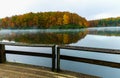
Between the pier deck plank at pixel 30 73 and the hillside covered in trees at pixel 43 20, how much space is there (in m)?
142

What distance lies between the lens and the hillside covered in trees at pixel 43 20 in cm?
15638

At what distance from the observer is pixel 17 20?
525 feet

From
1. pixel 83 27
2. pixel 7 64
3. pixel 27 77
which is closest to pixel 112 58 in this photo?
pixel 7 64

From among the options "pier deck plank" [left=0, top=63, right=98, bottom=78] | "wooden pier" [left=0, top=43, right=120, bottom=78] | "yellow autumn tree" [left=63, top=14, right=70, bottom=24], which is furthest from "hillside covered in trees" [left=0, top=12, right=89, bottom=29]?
"wooden pier" [left=0, top=43, right=120, bottom=78]

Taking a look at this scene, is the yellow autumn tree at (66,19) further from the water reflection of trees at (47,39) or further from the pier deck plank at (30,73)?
the pier deck plank at (30,73)

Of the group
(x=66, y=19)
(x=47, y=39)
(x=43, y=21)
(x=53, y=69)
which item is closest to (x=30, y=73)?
(x=53, y=69)

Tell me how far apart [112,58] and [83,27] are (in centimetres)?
15128

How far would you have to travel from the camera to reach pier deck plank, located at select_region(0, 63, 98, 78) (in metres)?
9.62

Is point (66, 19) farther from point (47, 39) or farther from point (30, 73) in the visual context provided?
point (30, 73)

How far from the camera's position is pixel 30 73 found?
10078mm

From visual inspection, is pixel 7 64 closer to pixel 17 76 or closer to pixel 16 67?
pixel 16 67

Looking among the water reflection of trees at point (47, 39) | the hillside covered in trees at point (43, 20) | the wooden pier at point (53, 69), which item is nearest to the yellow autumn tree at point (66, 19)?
the hillside covered in trees at point (43, 20)

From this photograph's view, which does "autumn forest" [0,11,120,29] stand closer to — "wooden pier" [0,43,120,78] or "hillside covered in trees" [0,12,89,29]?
"hillside covered in trees" [0,12,89,29]

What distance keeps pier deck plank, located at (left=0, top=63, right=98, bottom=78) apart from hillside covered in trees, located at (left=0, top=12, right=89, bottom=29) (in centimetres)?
14182
